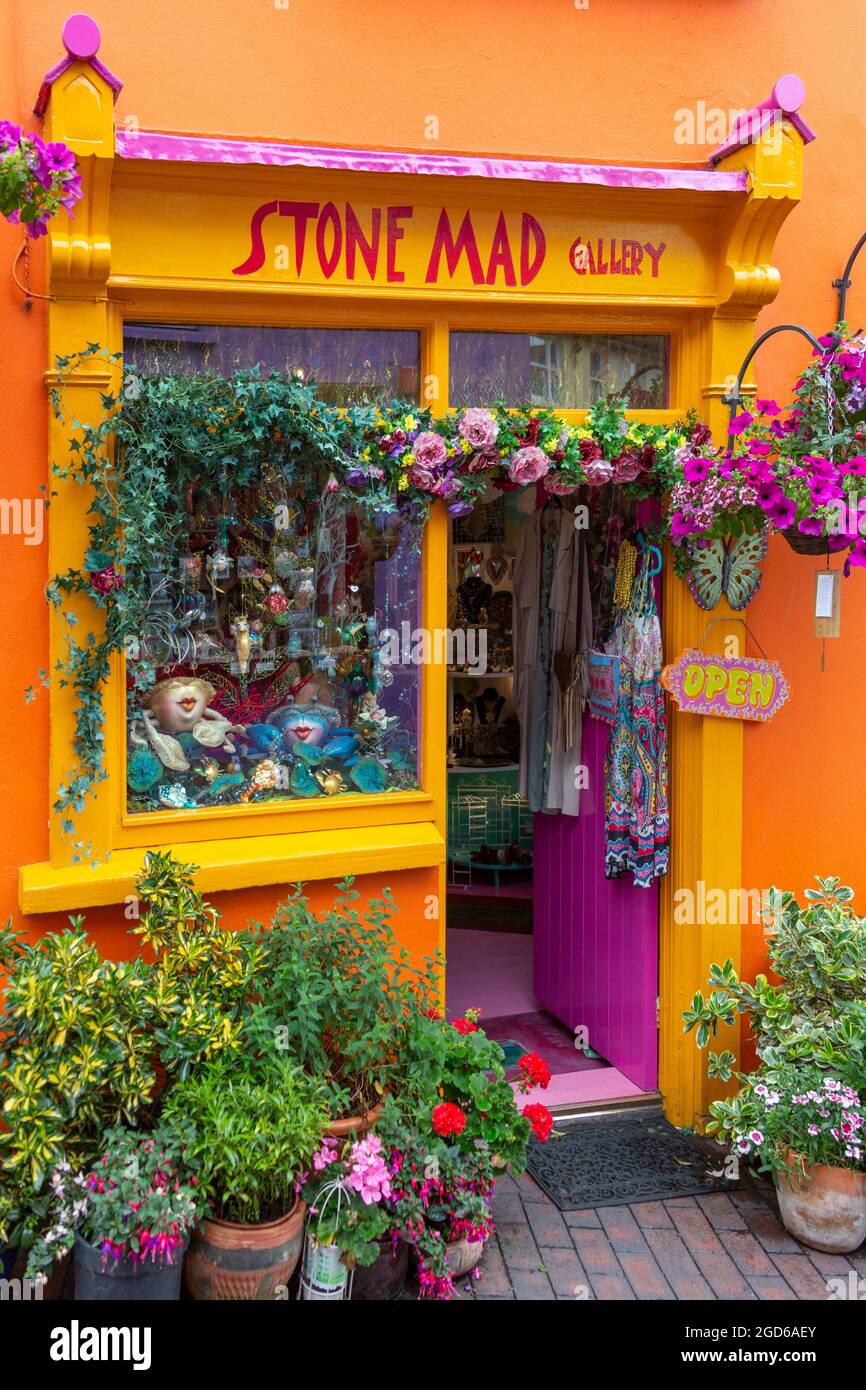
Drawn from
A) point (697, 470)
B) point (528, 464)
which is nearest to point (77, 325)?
point (528, 464)

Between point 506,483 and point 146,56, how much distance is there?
82.3 inches

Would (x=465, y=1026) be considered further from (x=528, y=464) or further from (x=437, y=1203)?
(x=528, y=464)

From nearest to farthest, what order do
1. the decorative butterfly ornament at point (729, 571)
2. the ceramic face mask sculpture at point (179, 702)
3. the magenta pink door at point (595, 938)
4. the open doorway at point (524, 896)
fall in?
the ceramic face mask sculpture at point (179, 702), the decorative butterfly ornament at point (729, 571), the magenta pink door at point (595, 938), the open doorway at point (524, 896)

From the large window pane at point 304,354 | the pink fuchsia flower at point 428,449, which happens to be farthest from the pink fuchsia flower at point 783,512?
the large window pane at point 304,354

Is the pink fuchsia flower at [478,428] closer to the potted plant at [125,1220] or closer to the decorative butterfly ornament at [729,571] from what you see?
the decorative butterfly ornament at [729,571]

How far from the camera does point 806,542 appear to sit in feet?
15.1

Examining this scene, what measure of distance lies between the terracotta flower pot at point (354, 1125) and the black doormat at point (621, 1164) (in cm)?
Answer: 105

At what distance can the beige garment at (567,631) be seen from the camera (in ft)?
20.1

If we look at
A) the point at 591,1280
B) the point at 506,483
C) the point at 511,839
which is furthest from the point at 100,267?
the point at 511,839

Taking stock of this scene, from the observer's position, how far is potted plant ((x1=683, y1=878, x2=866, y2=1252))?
439 cm

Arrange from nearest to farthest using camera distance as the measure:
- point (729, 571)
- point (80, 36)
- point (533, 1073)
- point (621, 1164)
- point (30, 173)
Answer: point (30, 173) → point (80, 36) → point (533, 1073) → point (621, 1164) → point (729, 571)

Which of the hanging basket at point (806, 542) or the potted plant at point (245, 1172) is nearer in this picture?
the potted plant at point (245, 1172)

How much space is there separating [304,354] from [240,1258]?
10.8 ft

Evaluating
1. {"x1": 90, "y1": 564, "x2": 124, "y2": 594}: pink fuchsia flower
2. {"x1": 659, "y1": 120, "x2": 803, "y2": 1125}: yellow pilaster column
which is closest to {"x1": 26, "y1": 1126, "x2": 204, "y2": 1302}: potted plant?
{"x1": 90, "y1": 564, "x2": 124, "y2": 594}: pink fuchsia flower
